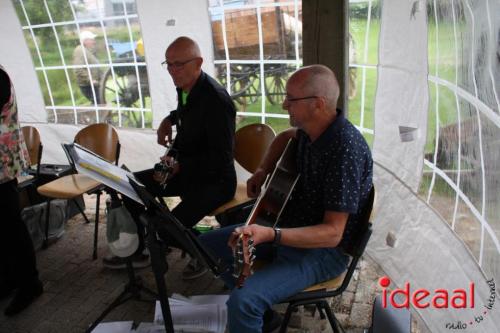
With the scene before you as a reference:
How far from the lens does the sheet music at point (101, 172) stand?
65.6 inches

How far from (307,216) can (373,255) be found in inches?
44.3

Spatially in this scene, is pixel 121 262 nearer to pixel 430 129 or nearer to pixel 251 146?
pixel 251 146

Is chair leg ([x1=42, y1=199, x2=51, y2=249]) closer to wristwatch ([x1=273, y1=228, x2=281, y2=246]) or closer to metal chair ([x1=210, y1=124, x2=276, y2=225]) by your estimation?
metal chair ([x1=210, y1=124, x2=276, y2=225])

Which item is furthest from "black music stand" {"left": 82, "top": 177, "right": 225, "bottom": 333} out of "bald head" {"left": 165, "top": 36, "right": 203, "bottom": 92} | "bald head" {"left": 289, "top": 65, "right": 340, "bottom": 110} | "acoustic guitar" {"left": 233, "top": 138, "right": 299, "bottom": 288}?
"bald head" {"left": 165, "top": 36, "right": 203, "bottom": 92}

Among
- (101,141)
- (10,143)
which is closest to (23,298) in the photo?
(10,143)

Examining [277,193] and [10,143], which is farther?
[10,143]

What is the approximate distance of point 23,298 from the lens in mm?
2762

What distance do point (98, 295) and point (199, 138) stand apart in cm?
131

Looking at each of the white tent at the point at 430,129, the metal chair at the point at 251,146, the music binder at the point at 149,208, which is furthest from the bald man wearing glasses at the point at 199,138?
the white tent at the point at 430,129

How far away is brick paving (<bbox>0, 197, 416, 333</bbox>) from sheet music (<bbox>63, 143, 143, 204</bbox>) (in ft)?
3.93

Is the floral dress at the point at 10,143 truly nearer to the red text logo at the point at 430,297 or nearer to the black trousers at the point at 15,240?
the black trousers at the point at 15,240

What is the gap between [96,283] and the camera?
302 centimetres

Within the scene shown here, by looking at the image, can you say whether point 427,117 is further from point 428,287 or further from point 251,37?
point 251,37

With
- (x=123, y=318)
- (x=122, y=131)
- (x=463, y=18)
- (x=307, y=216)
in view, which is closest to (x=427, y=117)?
(x=463, y=18)
